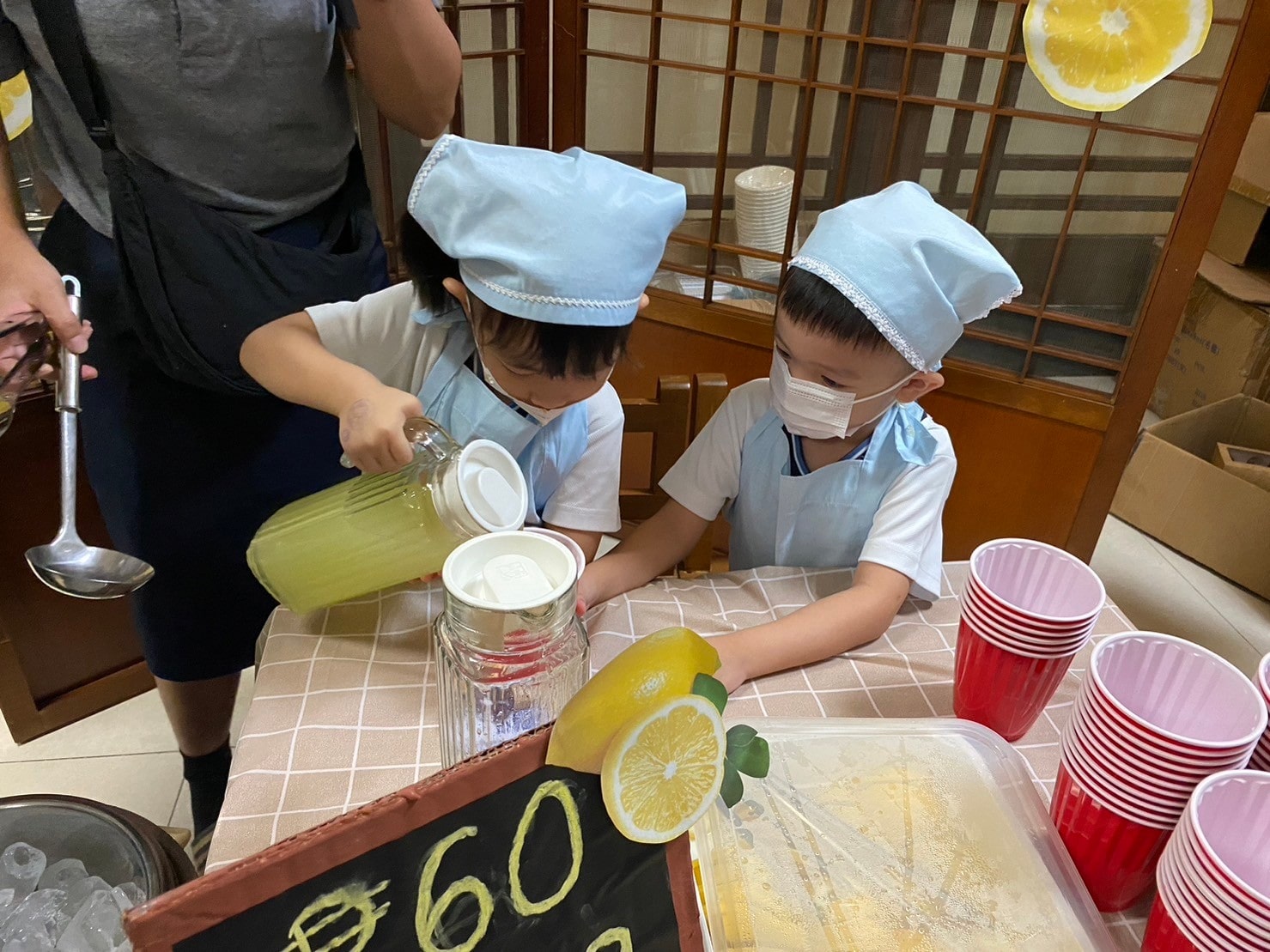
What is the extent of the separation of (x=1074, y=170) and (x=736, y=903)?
152 centimetres

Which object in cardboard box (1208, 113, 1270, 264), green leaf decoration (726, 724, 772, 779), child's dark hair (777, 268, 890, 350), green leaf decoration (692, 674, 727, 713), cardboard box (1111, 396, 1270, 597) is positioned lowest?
cardboard box (1111, 396, 1270, 597)

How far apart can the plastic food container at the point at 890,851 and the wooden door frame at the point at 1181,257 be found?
4.01 ft

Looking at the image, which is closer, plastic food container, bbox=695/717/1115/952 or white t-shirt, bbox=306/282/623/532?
plastic food container, bbox=695/717/1115/952

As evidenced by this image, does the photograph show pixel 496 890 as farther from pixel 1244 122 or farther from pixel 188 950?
pixel 1244 122

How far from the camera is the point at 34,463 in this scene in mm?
1490

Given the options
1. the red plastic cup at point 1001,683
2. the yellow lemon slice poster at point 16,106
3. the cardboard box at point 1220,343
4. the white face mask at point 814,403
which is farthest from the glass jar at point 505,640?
the cardboard box at point 1220,343

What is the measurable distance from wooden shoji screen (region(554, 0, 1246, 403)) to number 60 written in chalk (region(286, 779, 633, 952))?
A: 60.3 inches

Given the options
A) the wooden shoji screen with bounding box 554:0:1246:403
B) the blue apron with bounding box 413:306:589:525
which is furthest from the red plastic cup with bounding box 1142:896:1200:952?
the wooden shoji screen with bounding box 554:0:1246:403

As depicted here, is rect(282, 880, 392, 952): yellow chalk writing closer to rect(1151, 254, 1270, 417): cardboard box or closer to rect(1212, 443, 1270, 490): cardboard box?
rect(1212, 443, 1270, 490): cardboard box

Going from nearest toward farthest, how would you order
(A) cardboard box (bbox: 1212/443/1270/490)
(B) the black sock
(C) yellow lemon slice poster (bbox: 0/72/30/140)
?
(C) yellow lemon slice poster (bbox: 0/72/30/140) < (B) the black sock < (A) cardboard box (bbox: 1212/443/1270/490)

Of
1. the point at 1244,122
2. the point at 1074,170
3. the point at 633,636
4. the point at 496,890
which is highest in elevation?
the point at 1244,122

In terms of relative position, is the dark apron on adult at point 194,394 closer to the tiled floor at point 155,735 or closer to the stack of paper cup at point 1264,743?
the tiled floor at point 155,735

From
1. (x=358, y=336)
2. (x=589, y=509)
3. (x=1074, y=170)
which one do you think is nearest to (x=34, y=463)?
(x=358, y=336)

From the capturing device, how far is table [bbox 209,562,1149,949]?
69 cm
